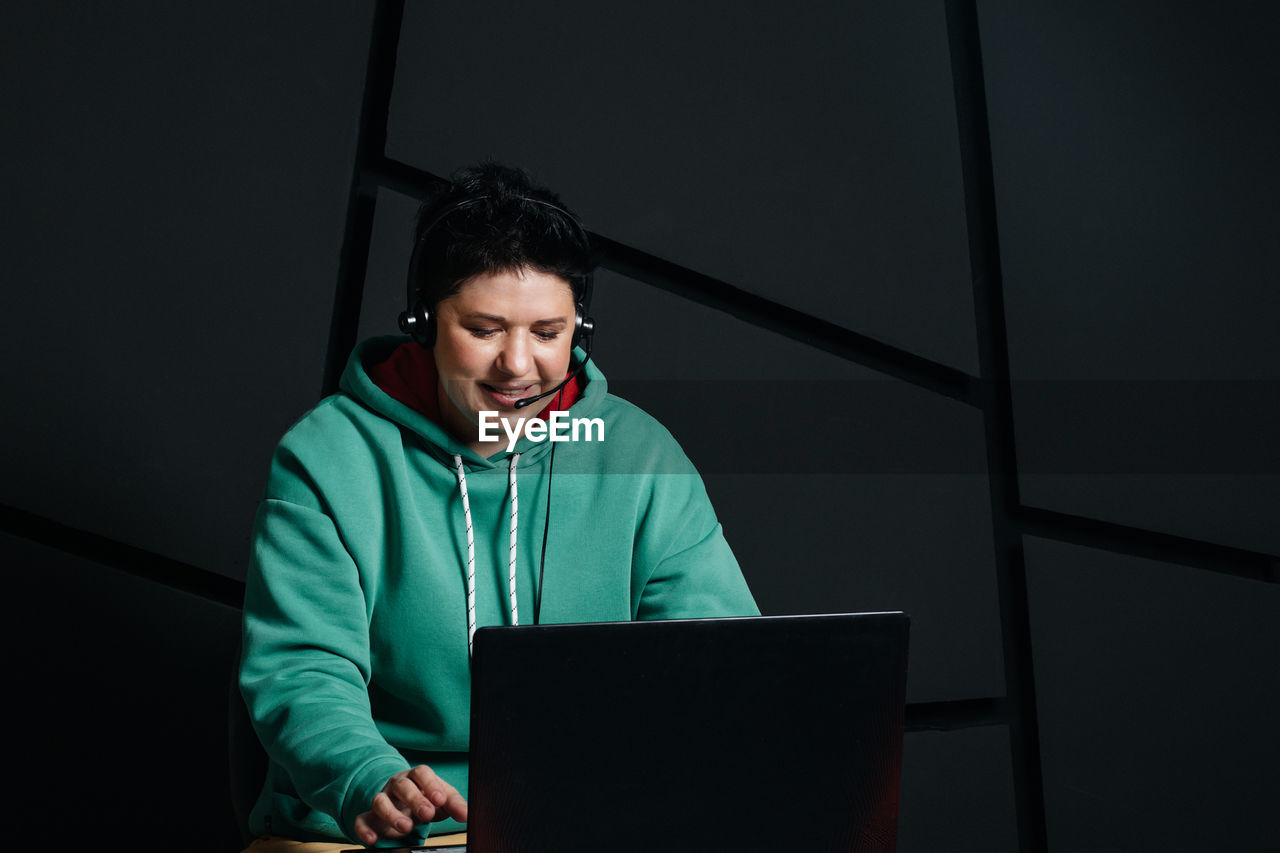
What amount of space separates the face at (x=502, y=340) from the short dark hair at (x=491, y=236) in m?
0.01

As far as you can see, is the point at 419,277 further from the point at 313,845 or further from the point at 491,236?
the point at 313,845

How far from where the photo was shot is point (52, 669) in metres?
1.31

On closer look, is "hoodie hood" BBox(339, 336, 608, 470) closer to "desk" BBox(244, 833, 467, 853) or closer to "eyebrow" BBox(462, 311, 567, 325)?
"eyebrow" BBox(462, 311, 567, 325)

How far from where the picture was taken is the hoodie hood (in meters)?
0.97

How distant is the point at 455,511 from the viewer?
97 cm

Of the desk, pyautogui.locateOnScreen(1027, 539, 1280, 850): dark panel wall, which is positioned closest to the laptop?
the desk

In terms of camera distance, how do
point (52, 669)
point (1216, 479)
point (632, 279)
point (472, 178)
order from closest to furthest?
1. point (472, 178)
2. point (52, 669)
3. point (632, 279)
4. point (1216, 479)

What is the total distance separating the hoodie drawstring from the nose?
0.36 ft

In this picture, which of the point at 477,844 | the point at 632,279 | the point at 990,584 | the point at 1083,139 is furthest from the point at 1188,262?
the point at 477,844

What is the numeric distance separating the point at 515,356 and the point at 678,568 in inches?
11.0

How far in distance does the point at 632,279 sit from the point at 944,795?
0.97 metres

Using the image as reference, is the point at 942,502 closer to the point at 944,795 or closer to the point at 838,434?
the point at 838,434

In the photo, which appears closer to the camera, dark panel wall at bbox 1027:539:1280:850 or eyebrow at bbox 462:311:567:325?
eyebrow at bbox 462:311:567:325

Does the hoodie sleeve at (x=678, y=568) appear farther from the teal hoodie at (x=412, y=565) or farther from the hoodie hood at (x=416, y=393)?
the hoodie hood at (x=416, y=393)
